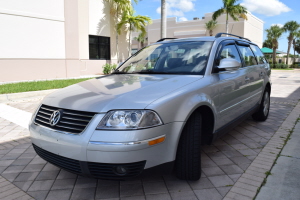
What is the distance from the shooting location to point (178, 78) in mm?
2918

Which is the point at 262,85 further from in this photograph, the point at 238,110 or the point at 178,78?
the point at 178,78

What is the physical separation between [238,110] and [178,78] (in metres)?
1.35

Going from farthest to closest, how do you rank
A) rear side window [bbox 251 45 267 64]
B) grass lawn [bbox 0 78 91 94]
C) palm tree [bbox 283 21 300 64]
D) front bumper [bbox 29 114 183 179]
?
1. palm tree [bbox 283 21 300 64]
2. grass lawn [bbox 0 78 91 94]
3. rear side window [bbox 251 45 267 64]
4. front bumper [bbox 29 114 183 179]

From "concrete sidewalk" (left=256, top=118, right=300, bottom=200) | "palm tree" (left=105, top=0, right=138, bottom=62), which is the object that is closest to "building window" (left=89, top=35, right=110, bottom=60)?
"palm tree" (left=105, top=0, right=138, bottom=62)

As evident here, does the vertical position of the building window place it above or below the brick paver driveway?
above

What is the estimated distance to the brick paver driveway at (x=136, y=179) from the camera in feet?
8.48

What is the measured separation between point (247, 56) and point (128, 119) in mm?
3077

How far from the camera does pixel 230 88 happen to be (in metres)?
3.40

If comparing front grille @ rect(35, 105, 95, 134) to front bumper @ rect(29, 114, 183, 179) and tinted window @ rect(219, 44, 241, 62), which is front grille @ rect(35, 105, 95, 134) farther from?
tinted window @ rect(219, 44, 241, 62)

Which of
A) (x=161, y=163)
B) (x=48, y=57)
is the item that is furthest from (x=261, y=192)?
(x=48, y=57)

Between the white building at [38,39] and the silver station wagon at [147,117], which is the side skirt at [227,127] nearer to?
the silver station wagon at [147,117]

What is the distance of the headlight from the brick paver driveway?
507 millimetres

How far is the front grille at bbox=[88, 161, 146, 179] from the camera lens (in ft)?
7.19

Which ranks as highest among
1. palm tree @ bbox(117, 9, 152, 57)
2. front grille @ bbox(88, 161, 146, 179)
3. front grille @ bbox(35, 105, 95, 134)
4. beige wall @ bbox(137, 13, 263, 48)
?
beige wall @ bbox(137, 13, 263, 48)
